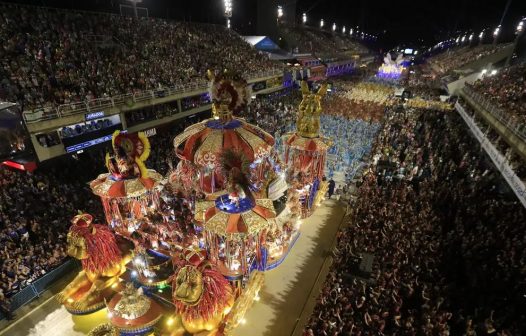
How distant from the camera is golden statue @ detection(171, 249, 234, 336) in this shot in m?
5.65

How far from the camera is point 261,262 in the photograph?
754 cm

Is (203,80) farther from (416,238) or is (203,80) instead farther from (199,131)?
(416,238)

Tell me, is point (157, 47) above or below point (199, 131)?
above

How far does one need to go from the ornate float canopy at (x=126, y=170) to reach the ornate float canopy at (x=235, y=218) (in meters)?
2.06

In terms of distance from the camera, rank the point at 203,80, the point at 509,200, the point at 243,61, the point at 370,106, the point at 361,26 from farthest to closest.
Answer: the point at 361,26 → the point at 243,61 → the point at 370,106 → the point at 203,80 → the point at 509,200

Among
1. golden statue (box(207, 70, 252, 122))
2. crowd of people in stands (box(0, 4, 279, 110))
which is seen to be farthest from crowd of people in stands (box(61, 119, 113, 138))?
golden statue (box(207, 70, 252, 122))

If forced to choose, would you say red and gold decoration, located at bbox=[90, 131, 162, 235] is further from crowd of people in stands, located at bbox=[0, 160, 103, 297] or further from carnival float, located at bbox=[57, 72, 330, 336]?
crowd of people in stands, located at bbox=[0, 160, 103, 297]

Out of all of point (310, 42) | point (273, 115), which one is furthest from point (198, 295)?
point (310, 42)

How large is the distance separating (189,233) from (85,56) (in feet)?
45.3

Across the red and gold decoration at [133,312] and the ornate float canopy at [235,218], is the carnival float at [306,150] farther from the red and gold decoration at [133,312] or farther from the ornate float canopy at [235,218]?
the red and gold decoration at [133,312]

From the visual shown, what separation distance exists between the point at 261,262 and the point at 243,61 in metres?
26.2

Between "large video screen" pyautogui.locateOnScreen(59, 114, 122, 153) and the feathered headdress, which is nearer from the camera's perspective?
the feathered headdress

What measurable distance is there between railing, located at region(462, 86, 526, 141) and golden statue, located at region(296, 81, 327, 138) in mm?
8205

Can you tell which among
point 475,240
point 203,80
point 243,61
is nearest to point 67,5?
point 203,80
